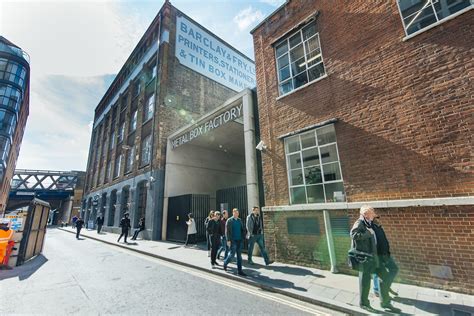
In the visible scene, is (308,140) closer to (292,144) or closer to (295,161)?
(292,144)

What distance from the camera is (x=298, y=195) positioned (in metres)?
7.14

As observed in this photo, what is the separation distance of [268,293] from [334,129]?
188 inches

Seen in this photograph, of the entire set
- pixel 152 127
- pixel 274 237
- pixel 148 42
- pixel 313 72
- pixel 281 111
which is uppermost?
pixel 148 42

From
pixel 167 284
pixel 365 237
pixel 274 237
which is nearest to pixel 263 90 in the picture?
pixel 274 237

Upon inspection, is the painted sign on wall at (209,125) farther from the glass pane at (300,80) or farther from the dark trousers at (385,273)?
the dark trousers at (385,273)

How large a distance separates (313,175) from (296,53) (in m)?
4.67

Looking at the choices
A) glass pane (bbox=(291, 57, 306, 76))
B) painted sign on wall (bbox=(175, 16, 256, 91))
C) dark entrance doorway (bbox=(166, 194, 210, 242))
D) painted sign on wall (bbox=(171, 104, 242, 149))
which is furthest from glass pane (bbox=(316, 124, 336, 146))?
painted sign on wall (bbox=(175, 16, 256, 91))

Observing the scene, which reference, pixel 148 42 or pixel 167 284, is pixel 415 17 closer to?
pixel 167 284

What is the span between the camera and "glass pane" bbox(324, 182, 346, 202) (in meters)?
6.20

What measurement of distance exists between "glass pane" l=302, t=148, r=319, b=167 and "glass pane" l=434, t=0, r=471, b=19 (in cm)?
439

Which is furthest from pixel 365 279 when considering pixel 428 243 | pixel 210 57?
pixel 210 57

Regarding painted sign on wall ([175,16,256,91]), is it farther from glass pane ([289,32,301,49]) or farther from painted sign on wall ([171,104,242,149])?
glass pane ([289,32,301,49])

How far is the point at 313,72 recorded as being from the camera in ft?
24.9

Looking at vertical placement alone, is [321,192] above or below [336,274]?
above
